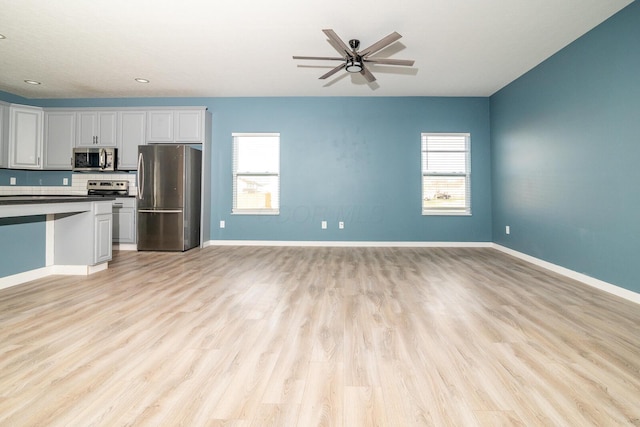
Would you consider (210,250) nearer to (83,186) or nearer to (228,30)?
(83,186)

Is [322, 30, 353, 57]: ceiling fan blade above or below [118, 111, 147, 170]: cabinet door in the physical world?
above

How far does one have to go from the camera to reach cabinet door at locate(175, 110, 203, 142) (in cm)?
568

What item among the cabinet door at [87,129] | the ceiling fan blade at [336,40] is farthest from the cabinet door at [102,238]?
the ceiling fan blade at [336,40]

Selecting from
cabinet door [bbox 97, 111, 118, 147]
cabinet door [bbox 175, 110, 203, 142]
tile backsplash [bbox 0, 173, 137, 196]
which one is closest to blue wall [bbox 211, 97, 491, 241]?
cabinet door [bbox 175, 110, 203, 142]

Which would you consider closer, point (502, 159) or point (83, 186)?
point (502, 159)

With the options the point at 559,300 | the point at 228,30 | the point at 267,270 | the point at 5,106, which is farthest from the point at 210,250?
the point at 559,300

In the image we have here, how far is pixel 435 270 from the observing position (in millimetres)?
4043

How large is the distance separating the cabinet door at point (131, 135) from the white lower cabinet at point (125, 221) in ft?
2.09

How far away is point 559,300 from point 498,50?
120 inches

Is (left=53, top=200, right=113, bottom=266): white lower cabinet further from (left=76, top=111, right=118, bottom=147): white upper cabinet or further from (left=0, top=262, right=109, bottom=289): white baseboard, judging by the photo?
(left=76, top=111, right=118, bottom=147): white upper cabinet

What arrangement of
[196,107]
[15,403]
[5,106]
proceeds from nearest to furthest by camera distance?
[15,403] → [5,106] → [196,107]

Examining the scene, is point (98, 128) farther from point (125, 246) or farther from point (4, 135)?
point (125, 246)

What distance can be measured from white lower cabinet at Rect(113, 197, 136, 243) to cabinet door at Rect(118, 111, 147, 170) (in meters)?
0.64

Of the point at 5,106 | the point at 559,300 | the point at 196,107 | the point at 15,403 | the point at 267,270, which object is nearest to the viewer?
the point at 15,403
